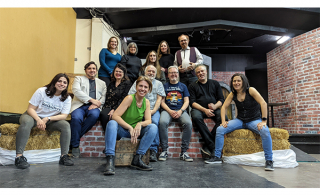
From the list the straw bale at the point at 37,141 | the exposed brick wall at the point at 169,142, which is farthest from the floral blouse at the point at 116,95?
the straw bale at the point at 37,141

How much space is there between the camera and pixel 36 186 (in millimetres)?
1519

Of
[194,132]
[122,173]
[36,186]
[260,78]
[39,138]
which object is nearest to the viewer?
[36,186]

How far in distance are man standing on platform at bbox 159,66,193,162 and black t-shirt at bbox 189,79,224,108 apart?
155 millimetres

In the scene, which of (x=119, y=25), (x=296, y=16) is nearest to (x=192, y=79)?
(x=119, y=25)

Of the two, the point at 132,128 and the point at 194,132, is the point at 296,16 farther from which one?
the point at 132,128

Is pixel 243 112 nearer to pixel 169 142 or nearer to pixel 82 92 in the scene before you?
pixel 169 142

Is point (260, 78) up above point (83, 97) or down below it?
above

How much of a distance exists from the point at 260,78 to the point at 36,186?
30.3ft

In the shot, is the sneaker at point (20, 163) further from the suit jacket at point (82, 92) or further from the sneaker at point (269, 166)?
the sneaker at point (269, 166)

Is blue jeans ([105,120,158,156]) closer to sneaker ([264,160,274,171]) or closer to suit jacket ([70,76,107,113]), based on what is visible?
suit jacket ([70,76,107,113])

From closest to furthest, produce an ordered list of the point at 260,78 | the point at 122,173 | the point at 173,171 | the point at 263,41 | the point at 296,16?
1. the point at 122,173
2. the point at 173,171
3. the point at 296,16
4. the point at 263,41
5. the point at 260,78

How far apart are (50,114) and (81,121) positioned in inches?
16.5

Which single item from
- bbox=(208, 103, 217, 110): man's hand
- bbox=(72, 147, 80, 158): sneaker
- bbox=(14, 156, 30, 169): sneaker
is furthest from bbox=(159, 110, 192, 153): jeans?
bbox=(14, 156, 30, 169): sneaker

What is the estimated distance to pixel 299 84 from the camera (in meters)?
5.32
